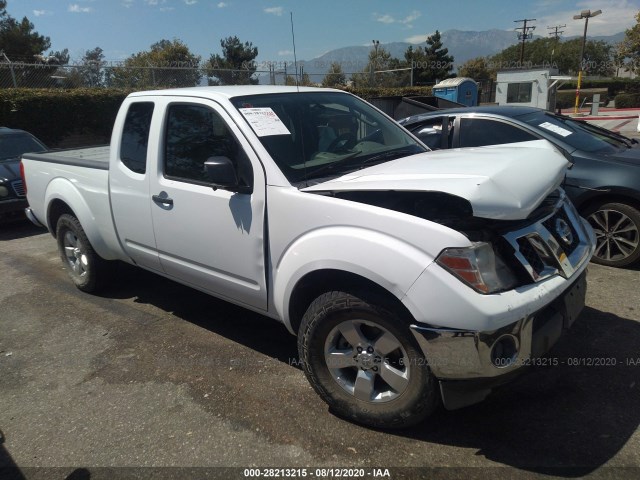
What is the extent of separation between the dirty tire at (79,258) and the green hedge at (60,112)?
9.73 m

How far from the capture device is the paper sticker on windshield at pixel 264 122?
3055 millimetres

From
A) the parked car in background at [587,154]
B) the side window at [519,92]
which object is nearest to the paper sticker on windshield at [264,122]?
the parked car in background at [587,154]

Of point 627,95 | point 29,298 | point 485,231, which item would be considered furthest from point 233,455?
point 627,95

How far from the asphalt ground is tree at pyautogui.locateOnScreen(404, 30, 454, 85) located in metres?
56.8

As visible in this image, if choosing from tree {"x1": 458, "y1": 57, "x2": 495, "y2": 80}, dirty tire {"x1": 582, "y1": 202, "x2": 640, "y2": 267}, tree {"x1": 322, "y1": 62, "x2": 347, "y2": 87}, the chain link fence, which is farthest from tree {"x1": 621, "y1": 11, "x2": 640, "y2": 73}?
dirty tire {"x1": 582, "y1": 202, "x2": 640, "y2": 267}

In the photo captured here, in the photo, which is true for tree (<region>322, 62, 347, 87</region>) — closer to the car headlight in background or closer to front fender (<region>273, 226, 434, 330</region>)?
front fender (<region>273, 226, 434, 330</region>)

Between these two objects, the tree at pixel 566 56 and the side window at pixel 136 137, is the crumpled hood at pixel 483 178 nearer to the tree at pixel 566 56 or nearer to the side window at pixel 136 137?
the side window at pixel 136 137

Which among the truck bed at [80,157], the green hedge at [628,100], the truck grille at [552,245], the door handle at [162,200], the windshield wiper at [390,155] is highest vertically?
the windshield wiper at [390,155]

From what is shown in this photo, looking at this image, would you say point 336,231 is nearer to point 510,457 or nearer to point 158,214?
point 510,457

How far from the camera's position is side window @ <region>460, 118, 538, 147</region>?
5297mm

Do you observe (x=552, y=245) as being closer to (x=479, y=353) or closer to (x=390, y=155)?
(x=479, y=353)

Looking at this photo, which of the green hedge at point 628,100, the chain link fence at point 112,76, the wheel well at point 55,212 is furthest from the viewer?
the green hedge at point 628,100

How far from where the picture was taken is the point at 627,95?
34.6 metres

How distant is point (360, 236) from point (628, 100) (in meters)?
40.5
